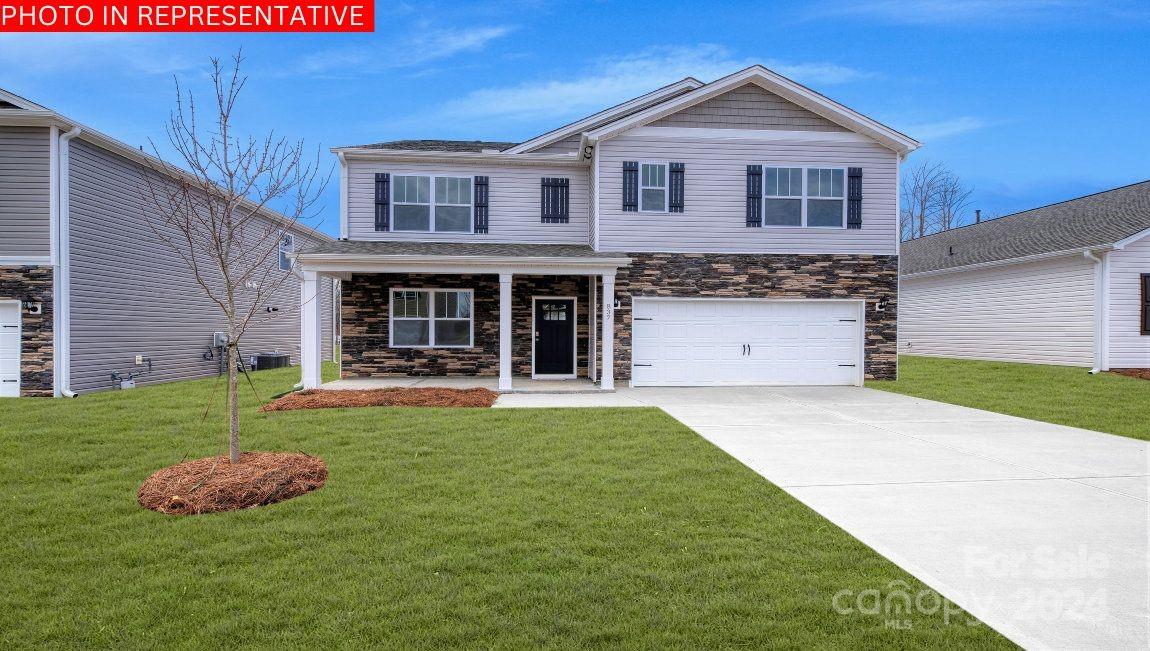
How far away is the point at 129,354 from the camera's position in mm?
13406

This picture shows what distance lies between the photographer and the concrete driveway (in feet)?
10.6

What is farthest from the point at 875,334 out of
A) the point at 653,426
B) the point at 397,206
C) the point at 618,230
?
the point at 397,206

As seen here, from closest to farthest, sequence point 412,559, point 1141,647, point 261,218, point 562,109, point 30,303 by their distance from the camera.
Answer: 1. point 1141,647
2. point 412,559
3. point 30,303
4. point 261,218
5. point 562,109

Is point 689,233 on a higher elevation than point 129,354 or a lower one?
higher

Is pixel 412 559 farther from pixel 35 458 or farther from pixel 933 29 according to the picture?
pixel 933 29

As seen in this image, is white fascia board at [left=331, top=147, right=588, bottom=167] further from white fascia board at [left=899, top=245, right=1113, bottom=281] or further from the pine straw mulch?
white fascia board at [left=899, top=245, right=1113, bottom=281]

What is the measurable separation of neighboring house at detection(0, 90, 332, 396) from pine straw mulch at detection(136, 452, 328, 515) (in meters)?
8.50

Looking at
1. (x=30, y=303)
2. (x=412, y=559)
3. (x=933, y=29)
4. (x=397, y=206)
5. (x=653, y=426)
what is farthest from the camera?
(x=933, y=29)

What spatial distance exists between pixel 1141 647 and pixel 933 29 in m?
29.5

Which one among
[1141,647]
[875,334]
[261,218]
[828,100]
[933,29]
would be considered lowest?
[1141,647]

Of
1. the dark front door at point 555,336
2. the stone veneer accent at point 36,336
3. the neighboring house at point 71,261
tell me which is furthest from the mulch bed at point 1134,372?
the stone veneer accent at point 36,336

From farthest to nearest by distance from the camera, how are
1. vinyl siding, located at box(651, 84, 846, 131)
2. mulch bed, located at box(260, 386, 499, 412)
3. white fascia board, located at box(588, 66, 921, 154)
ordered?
vinyl siding, located at box(651, 84, 846, 131) → white fascia board, located at box(588, 66, 921, 154) → mulch bed, located at box(260, 386, 499, 412)

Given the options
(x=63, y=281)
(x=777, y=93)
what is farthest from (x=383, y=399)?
(x=777, y=93)

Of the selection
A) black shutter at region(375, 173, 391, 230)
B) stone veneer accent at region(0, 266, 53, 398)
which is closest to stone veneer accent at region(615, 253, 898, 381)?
black shutter at region(375, 173, 391, 230)
